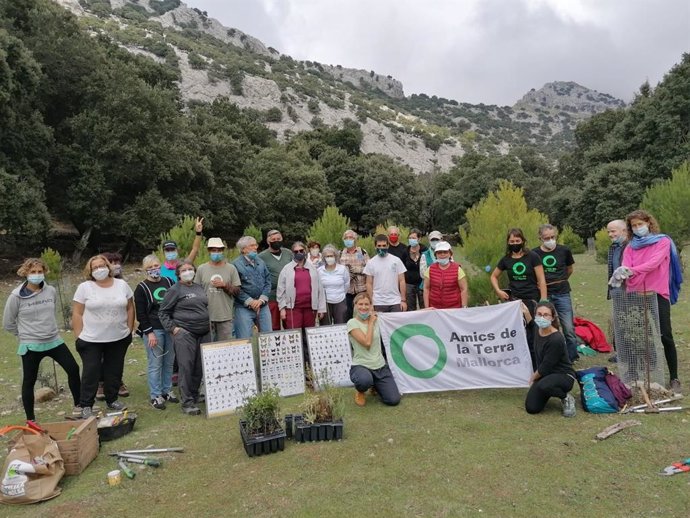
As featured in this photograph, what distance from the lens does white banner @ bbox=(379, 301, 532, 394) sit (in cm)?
594

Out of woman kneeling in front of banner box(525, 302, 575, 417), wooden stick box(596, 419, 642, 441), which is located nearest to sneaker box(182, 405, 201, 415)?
woman kneeling in front of banner box(525, 302, 575, 417)

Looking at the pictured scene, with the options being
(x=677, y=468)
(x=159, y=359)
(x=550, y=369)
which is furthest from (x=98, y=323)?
(x=677, y=468)

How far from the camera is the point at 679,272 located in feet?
17.7

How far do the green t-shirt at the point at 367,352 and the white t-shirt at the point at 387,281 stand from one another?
1.07 metres

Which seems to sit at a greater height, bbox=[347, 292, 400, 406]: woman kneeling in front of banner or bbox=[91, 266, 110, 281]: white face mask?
bbox=[91, 266, 110, 281]: white face mask

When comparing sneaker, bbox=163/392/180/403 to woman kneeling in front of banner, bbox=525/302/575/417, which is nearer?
woman kneeling in front of banner, bbox=525/302/575/417

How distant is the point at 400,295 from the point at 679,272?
3.48m

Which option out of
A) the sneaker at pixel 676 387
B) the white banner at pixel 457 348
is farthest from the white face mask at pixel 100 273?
the sneaker at pixel 676 387

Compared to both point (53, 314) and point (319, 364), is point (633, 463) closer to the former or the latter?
point (319, 364)

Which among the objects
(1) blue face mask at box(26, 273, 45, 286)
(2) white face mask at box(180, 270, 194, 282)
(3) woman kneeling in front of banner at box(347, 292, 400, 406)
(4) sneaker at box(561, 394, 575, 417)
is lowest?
(4) sneaker at box(561, 394, 575, 417)

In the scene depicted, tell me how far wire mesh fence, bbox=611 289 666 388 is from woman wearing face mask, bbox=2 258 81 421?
6.33 metres

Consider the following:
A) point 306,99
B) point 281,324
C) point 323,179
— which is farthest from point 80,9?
point 281,324

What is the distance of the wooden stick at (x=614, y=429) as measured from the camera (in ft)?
14.1

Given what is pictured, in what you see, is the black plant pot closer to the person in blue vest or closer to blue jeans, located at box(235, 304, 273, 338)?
blue jeans, located at box(235, 304, 273, 338)
